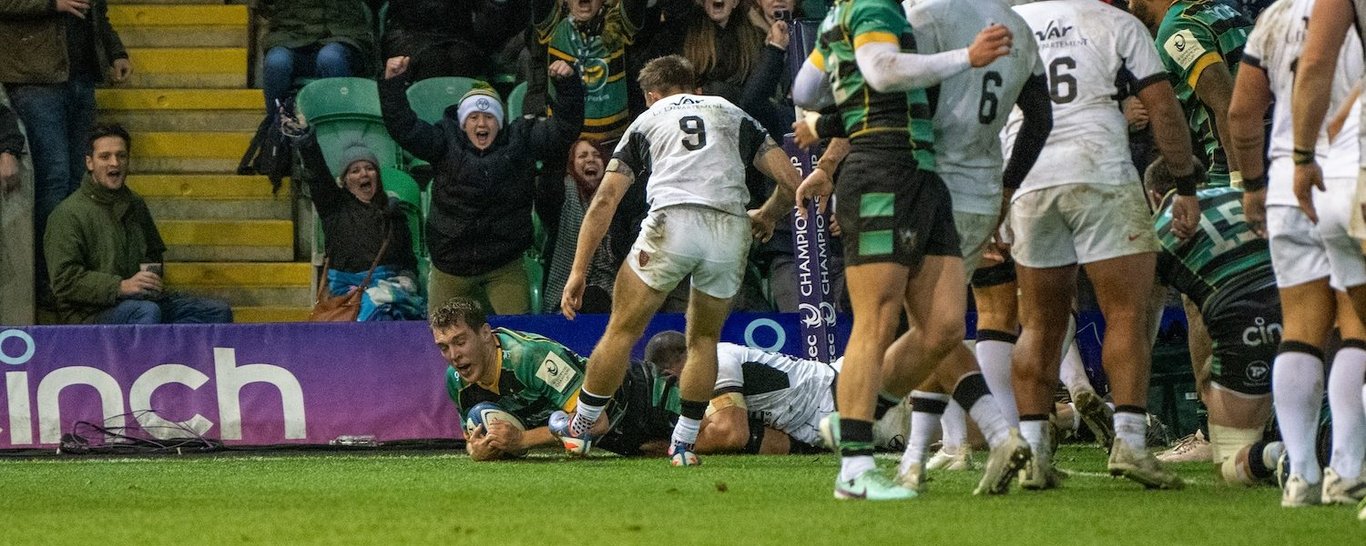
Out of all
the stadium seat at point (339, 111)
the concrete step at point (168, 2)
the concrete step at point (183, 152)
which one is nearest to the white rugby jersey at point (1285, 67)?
the stadium seat at point (339, 111)

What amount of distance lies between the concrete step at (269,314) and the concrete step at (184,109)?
80.5 inches

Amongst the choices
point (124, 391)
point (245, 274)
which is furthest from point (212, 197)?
point (124, 391)

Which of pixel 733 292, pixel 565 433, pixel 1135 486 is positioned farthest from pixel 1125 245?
pixel 565 433

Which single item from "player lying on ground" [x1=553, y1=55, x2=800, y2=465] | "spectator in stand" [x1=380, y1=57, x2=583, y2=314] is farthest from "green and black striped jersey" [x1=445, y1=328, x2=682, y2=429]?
"spectator in stand" [x1=380, y1=57, x2=583, y2=314]

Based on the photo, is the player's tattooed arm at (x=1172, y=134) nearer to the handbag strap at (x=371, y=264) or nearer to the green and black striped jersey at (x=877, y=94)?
the green and black striped jersey at (x=877, y=94)

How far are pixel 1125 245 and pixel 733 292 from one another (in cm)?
276

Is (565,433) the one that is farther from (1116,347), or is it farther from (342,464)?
(1116,347)

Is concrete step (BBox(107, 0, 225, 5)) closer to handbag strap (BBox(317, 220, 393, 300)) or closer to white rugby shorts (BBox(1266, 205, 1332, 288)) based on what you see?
handbag strap (BBox(317, 220, 393, 300))

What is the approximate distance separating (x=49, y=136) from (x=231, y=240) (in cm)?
188

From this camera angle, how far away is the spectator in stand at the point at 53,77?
43.0 feet

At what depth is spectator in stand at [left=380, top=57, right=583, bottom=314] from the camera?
12.8 m

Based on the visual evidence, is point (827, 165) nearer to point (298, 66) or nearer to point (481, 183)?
point (481, 183)

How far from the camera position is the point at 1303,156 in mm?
5918

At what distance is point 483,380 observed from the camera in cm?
1009
